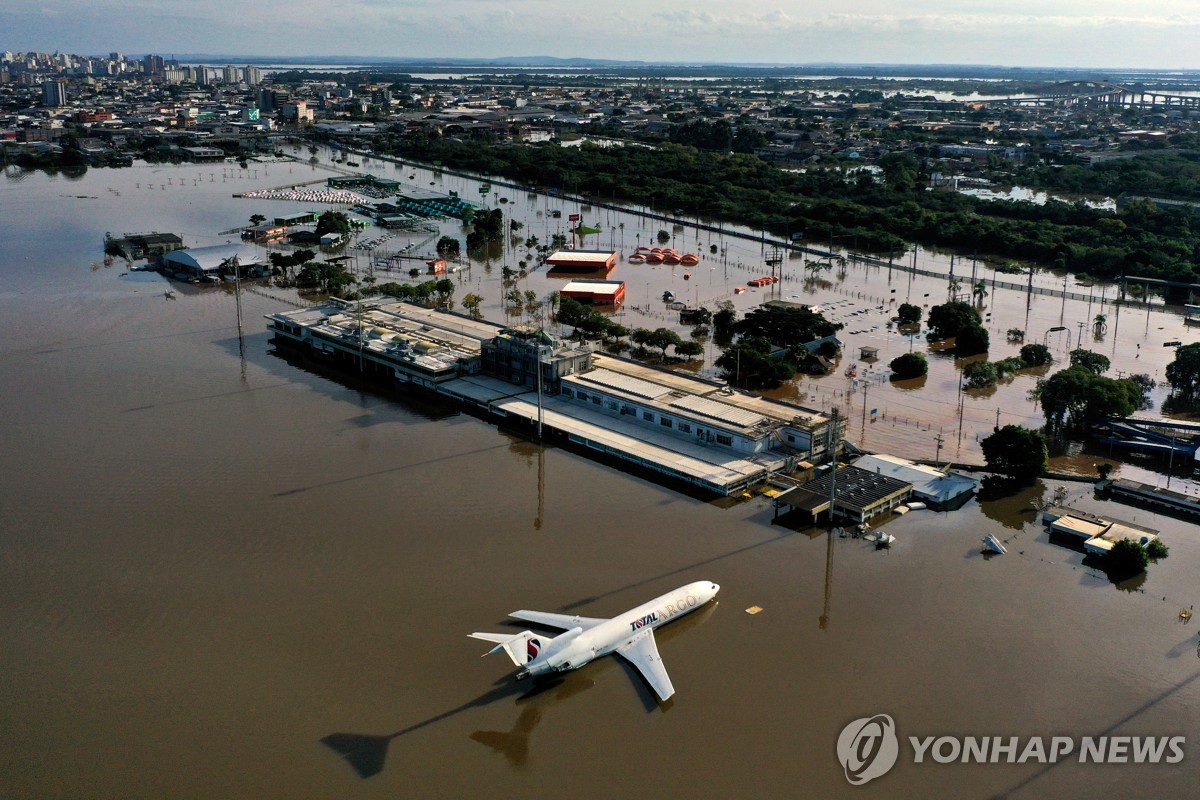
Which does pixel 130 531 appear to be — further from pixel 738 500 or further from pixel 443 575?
pixel 738 500

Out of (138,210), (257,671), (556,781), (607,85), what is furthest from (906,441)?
(607,85)

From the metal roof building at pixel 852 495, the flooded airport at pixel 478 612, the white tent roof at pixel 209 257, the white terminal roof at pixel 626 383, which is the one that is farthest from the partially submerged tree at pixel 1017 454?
the white tent roof at pixel 209 257

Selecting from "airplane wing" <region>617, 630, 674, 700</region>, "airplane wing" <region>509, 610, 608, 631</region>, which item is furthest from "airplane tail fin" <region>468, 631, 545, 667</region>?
"airplane wing" <region>617, 630, 674, 700</region>

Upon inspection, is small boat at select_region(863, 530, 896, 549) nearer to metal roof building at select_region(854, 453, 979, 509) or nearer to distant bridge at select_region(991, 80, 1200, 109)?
metal roof building at select_region(854, 453, 979, 509)

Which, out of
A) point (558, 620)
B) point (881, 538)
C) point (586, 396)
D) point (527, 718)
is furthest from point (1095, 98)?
point (527, 718)

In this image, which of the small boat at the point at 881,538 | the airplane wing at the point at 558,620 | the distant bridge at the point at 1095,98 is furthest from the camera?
the distant bridge at the point at 1095,98

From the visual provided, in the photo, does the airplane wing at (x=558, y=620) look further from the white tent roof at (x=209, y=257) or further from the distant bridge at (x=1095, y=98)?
the distant bridge at (x=1095, y=98)

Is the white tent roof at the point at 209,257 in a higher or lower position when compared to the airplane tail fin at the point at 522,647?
higher
